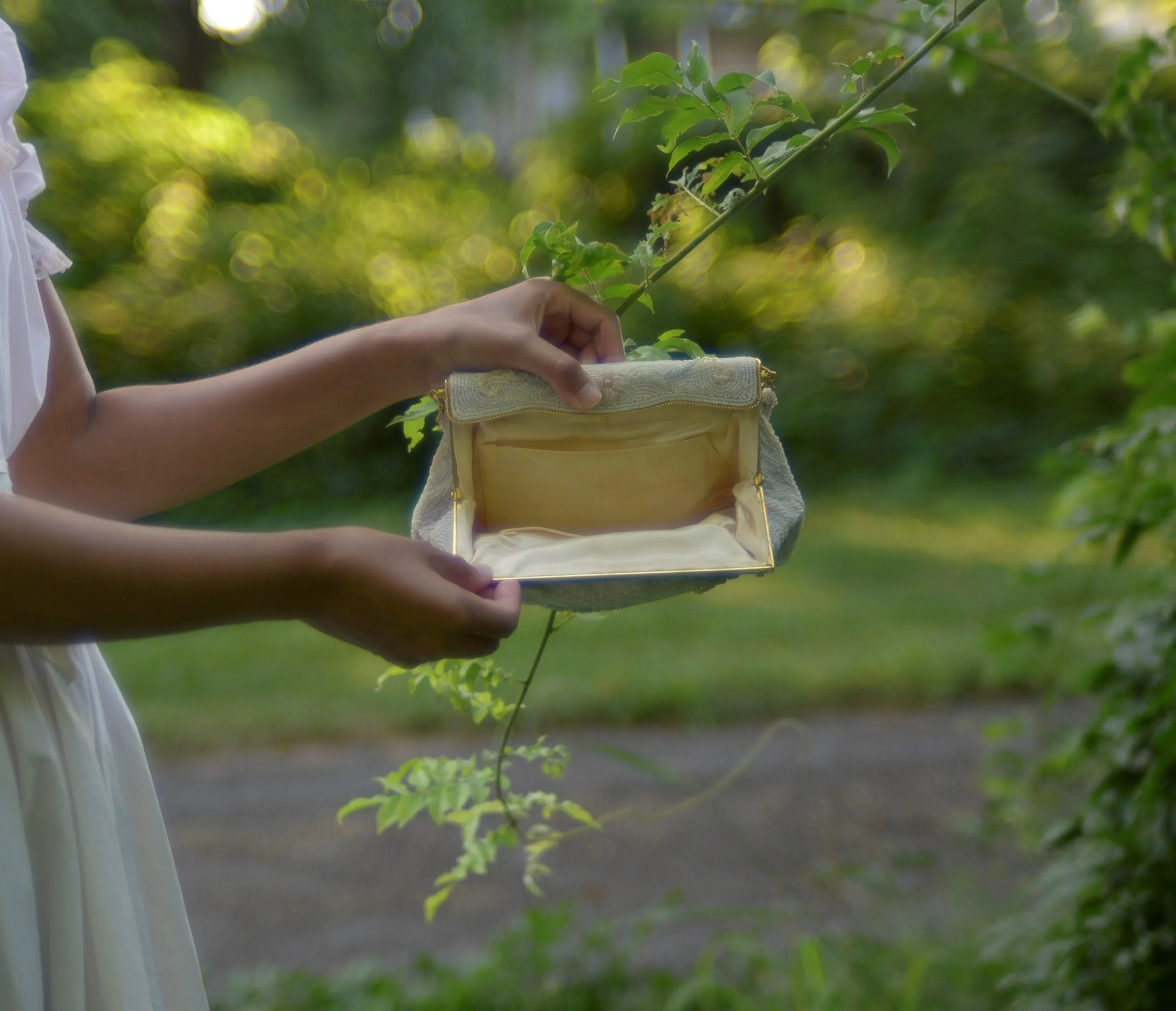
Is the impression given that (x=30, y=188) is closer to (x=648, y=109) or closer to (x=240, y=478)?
(x=240, y=478)

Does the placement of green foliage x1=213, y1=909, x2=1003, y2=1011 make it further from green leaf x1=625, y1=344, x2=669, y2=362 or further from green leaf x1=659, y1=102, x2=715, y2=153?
green leaf x1=659, y1=102, x2=715, y2=153

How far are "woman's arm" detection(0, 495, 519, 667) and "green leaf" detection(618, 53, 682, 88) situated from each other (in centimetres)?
51

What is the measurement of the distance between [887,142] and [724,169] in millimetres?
152

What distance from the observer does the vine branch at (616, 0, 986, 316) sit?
1.06 meters

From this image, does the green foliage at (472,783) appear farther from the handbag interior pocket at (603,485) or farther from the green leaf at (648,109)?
the green leaf at (648,109)

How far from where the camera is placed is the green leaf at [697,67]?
1047 mm

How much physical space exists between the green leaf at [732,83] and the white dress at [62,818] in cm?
65

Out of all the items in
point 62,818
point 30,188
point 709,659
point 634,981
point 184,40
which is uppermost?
point 184,40

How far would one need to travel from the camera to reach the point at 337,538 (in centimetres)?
81

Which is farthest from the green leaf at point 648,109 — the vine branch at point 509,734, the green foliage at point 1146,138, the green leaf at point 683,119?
the green foliage at point 1146,138

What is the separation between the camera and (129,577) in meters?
0.78

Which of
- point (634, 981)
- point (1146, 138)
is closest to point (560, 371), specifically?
point (1146, 138)

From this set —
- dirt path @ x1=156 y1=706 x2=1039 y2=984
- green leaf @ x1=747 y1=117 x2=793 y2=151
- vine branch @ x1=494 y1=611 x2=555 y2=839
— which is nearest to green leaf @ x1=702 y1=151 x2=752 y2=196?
green leaf @ x1=747 y1=117 x2=793 y2=151

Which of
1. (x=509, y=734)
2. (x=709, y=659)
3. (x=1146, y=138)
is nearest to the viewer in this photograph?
(x=509, y=734)
